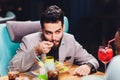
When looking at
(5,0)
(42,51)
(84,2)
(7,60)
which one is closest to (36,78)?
Result: (42,51)

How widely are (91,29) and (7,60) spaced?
3.70 m

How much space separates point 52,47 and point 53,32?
0.19 m

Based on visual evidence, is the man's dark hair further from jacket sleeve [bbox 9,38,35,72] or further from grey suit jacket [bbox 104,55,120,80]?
grey suit jacket [bbox 104,55,120,80]

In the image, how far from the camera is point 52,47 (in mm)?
3000

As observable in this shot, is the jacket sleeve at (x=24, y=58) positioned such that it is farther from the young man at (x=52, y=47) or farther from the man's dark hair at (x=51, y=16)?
the man's dark hair at (x=51, y=16)

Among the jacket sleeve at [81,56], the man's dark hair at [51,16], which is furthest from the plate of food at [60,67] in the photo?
the man's dark hair at [51,16]

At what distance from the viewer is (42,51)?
261 centimetres

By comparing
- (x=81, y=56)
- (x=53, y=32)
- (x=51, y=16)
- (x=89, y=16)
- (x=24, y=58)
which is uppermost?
(x=51, y=16)

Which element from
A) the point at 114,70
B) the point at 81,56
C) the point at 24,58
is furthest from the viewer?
the point at 81,56

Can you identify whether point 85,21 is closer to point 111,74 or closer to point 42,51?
point 42,51

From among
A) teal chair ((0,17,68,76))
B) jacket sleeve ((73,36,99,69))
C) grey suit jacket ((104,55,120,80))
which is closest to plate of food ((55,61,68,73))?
jacket sleeve ((73,36,99,69))

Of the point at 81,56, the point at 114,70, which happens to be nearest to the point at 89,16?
the point at 81,56

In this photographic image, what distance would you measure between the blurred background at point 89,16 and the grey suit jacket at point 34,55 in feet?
10.8

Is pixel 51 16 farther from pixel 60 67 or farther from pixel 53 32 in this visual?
pixel 60 67
